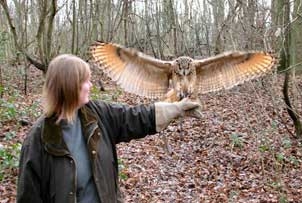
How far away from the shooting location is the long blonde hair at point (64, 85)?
2449 mm

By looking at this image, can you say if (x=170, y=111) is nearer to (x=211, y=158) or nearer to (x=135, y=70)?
(x=135, y=70)

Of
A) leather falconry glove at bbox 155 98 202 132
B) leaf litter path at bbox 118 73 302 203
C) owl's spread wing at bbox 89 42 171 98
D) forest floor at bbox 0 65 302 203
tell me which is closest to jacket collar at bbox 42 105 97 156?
leather falconry glove at bbox 155 98 202 132

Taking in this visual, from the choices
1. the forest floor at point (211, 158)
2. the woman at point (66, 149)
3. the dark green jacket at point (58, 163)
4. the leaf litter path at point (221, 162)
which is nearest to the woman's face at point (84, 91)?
the woman at point (66, 149)

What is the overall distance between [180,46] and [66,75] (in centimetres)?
1692

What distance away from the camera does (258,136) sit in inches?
331

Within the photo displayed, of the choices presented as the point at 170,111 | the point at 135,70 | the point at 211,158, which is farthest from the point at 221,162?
the point at 170,111

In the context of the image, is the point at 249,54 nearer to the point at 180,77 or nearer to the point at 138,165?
the point at 180,77

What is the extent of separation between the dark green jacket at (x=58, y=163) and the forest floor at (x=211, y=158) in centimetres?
344

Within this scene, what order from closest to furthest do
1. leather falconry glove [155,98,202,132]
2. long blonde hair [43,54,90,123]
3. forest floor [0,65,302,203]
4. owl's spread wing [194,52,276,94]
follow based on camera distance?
long blonde hair [43,54,90,123] < leather falconry glove [155,98,202,132] < owl's spread wing [194,52,276,94] < forest floor [0,65,302,203]

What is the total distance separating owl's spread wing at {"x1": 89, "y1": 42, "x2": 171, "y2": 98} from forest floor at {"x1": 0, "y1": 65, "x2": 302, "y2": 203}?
147 centimetres

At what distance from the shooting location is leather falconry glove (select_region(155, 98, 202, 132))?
2.83m

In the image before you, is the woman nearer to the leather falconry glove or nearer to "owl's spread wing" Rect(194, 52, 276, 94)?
the leather falconry glove

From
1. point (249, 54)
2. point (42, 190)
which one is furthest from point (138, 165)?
point (42, 190)

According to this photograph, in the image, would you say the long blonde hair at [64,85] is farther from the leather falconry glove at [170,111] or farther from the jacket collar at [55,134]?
the leather falconry glove at [170,111]
